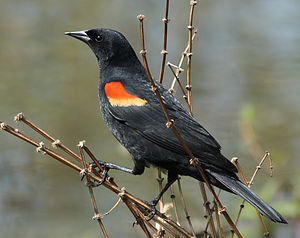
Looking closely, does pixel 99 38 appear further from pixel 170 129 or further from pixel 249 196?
pixel 249 196

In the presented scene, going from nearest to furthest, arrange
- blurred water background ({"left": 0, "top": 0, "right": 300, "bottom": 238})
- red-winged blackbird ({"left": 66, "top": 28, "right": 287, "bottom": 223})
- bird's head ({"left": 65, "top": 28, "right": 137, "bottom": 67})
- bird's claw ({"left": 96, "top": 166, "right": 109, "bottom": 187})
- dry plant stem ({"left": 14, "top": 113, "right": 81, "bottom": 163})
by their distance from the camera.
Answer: dry plant stem ({"left": 14, "top": 113, "right": 81, "bottom": 163})
bird's claw ({"left": 96, "top": 166, "right": 109, "bottom": 187})
red-winged blackbird ({"left": 66, "top": 28, "right": 287, "bottom": 223})
bird's head ({"left": 65, "top": 28, "right": 137, "bottom": 67})
blurred water background ({"left": 0, "top": 0, "right": 300, "bottom": 238})

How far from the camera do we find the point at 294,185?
177 inches

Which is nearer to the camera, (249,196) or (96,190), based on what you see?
(249,196)

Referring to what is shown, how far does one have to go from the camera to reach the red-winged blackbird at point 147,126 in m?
2.97

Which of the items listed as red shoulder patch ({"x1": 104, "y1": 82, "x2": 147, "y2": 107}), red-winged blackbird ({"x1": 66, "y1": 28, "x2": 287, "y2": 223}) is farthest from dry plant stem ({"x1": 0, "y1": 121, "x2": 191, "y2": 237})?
red shoulder patch ({"x1": 104, "y1": 82, "x2": 147, "y2": 107})

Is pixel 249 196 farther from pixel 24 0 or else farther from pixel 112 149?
pixel 24 0

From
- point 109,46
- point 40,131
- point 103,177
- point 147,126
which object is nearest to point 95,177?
point 103,177

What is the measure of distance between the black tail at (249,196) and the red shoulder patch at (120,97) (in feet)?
1.90

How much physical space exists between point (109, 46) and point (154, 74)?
3.37 m

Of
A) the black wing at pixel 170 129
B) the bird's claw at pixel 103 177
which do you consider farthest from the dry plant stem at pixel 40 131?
the black wing at pixel 170 129

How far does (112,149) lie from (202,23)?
326 centimetres

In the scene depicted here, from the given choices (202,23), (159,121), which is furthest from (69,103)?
(159,121)

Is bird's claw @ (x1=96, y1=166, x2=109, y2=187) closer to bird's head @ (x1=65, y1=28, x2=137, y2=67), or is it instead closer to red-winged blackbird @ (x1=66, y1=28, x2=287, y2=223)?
red-winged blackbird @ (x1=66, y1=28, x2=287, y2=223)

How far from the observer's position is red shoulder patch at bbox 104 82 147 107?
3243mm
